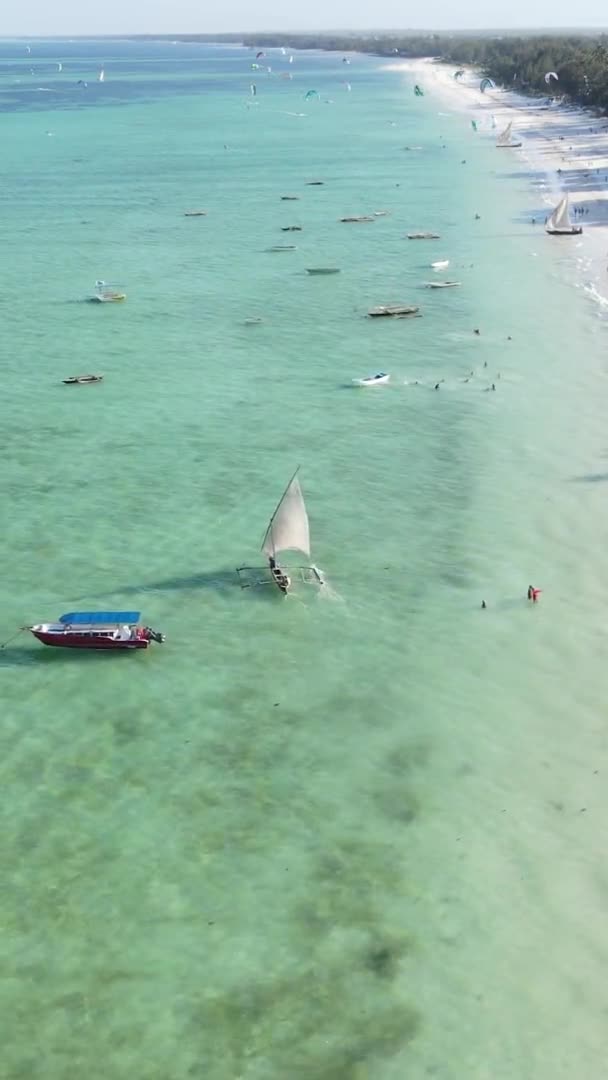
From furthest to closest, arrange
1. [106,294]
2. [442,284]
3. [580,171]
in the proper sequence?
[580,171], [442,284], [106,294]

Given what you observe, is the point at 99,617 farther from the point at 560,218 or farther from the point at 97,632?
the point at 560,218

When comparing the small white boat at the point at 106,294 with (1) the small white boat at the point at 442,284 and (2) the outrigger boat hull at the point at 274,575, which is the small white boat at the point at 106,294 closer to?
(1) the small white boat at the point at 442,284

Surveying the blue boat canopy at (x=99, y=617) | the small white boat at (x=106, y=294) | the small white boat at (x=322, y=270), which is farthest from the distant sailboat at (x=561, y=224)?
the blue boat canopy at (x=99, y=617)

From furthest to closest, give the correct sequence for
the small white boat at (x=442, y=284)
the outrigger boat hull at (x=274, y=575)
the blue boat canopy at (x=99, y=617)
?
the small white boat at (x=442, y=284), the outrigger boat hull at (x=274, y=575), the blue boat canopy at (x=99, y=617)

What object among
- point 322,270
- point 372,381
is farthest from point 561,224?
point 372,381

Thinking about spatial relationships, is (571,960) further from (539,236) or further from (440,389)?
(539,236)

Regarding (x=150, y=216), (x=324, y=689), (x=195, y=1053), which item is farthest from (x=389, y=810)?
(x=150, y=216)

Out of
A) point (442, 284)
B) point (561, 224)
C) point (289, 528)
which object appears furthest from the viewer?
point (561, 224)
